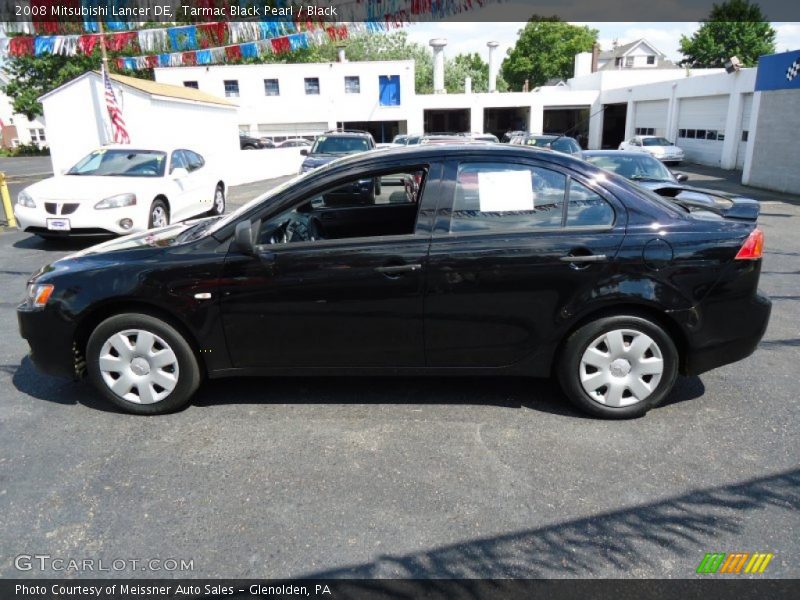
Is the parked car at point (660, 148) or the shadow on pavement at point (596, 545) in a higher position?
the parked car at point (660, 148)

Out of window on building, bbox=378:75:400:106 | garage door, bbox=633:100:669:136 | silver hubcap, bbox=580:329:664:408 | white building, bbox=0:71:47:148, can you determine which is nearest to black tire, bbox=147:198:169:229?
silver hubcap, bbox=580:329:664:408

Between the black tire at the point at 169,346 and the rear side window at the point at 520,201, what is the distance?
1844 mm

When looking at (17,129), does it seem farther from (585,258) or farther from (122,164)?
(585,258)

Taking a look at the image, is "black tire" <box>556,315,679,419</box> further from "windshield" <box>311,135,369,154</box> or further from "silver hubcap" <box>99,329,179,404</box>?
"windshield" <box>311,135,369,154</box>

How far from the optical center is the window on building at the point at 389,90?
40594 millimetres

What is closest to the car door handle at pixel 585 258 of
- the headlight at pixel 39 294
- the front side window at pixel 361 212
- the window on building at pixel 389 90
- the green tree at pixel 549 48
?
the front side window at pixel 361 212

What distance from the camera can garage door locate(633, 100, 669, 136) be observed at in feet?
95.9

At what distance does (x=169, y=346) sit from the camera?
3580 mm

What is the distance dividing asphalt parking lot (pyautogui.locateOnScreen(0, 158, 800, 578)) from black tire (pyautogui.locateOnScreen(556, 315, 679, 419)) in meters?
0.10

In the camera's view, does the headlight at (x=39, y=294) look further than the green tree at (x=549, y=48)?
No

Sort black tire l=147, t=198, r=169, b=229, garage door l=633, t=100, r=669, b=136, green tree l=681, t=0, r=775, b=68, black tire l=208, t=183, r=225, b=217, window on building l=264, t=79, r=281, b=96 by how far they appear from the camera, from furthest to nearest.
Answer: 1. green tree l=681, t=0, r=775, b=68
2. window on building l=264, t=79, r=281, b=96
3. garage door l=633, t=100, r=669, b=136
4. black tire l=208, t=183, r=225, b=217
5. black tire l=147, t=198, r=169, b=229

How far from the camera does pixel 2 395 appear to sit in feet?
13.3

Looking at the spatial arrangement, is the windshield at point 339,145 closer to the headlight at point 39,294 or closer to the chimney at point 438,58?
the headlight at point 39,294

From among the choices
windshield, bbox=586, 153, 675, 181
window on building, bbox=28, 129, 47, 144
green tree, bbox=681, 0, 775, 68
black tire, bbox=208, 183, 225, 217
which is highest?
green tree, bbox=681, 0, 775, 68
